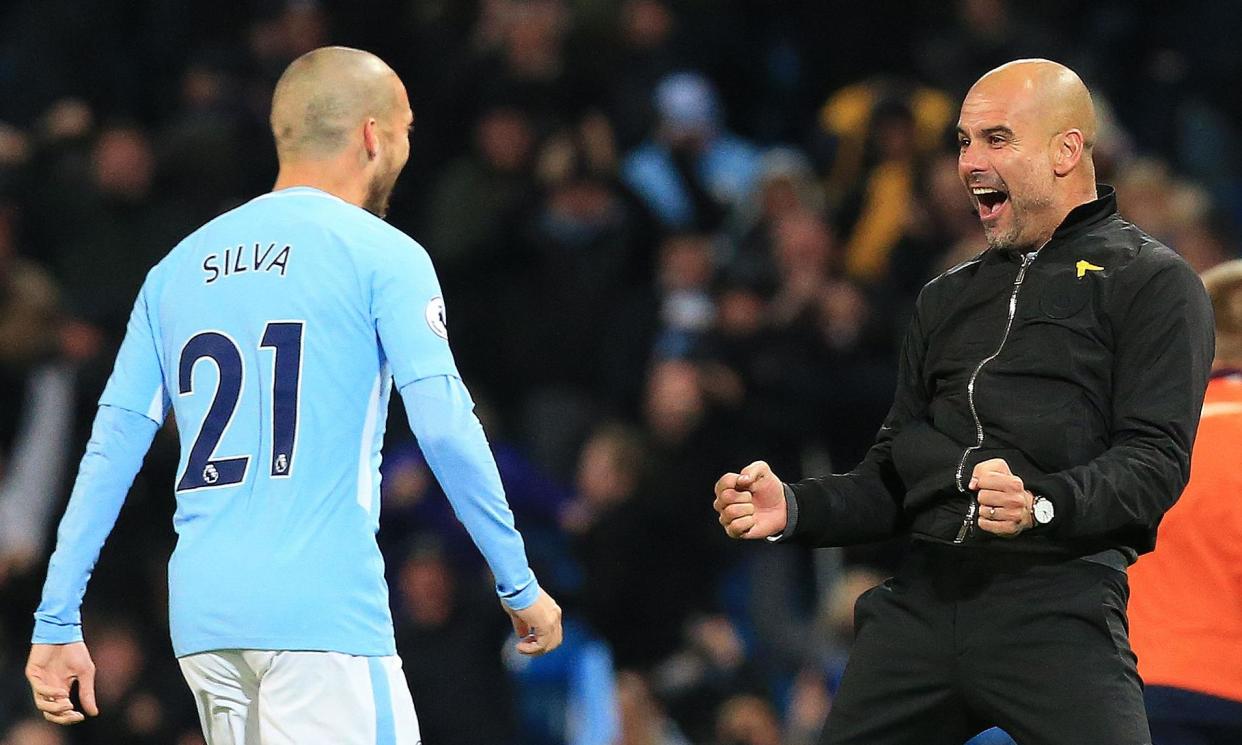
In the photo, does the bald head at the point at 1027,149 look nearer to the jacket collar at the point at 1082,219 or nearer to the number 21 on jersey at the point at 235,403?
the jacket collar at the point at 1082,219

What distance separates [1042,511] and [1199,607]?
115cm

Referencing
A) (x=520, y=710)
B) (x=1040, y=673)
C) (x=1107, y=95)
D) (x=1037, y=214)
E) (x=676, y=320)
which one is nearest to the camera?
(x=1040, y=673)

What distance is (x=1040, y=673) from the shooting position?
11.8ft

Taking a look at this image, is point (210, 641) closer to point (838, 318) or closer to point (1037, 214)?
point (1037, 214)

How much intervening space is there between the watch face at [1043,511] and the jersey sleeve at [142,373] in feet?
6.03

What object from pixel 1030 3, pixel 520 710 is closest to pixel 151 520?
pixel 520 710

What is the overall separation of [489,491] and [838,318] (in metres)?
4.46

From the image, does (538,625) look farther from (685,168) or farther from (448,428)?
(685,168)

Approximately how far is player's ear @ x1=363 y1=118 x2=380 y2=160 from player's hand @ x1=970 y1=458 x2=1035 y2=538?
1.49m

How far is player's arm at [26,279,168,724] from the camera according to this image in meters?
3.90

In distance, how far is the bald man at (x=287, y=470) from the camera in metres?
3.64

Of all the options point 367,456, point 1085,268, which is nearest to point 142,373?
point 367,456

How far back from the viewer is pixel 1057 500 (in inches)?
134

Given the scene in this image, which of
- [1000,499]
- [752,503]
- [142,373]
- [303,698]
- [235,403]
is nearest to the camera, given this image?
[1000,499]
